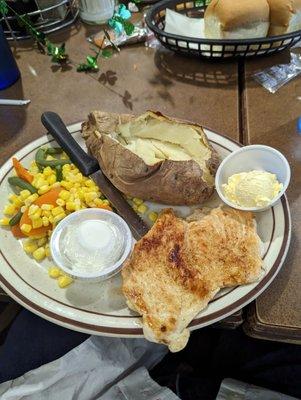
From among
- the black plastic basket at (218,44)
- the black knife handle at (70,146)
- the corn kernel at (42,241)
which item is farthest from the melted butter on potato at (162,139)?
the black plastic basket at (218,44)

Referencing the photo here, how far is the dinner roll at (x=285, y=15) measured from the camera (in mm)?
1330

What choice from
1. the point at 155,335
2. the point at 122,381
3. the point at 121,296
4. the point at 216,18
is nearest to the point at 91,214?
the point at 121,296

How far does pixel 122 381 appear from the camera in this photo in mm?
1005

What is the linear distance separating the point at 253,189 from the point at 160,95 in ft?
2.09

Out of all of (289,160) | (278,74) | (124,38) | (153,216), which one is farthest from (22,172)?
(278,74)

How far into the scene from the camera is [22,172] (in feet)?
3.44

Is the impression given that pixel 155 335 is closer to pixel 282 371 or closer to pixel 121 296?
pixel 121 296

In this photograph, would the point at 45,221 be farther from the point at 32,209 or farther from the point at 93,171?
the point at 93,171

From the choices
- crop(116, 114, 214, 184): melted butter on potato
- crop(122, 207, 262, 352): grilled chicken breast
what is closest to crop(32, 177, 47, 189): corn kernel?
crop(116, 114, 214, 184): melted butter on potato

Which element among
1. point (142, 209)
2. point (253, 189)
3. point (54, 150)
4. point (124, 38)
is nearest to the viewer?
point (253, 189)

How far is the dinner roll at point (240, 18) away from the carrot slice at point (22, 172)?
32.9 inches

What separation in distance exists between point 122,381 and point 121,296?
307 mm

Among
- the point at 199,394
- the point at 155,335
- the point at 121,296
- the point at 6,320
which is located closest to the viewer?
the point at 155,335

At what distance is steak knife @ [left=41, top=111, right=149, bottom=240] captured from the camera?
95 cm
